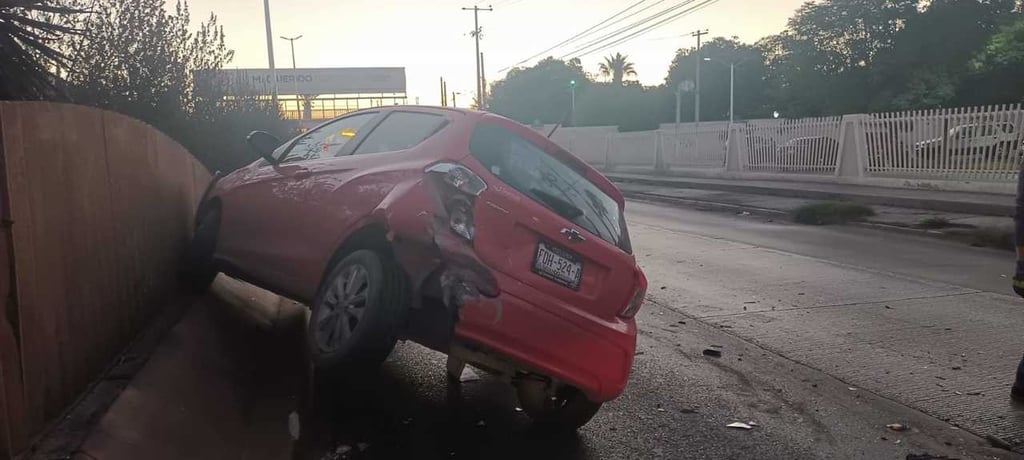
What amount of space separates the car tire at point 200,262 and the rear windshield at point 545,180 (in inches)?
119

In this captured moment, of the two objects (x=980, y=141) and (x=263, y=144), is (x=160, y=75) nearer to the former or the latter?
(x=263, y=144)

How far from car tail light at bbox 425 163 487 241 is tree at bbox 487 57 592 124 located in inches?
3341

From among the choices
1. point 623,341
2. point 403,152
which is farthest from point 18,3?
point 623,341

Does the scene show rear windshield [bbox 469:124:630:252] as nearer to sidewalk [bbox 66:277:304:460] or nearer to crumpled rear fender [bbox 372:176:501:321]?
crumpled rear fender [bbox 372:176:501:321]

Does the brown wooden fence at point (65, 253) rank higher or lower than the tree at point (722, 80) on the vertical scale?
lower

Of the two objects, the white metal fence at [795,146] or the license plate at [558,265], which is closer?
the license plate at [558,265]

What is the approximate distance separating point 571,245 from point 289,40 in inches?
2415

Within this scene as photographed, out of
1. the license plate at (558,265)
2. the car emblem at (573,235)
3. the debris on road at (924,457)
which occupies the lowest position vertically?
the debris on road at (924,457)

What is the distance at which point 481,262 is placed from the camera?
390 centimetres

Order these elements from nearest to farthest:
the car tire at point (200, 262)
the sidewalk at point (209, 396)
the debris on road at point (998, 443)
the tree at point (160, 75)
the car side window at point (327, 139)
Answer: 1. the sidewalk at point (209, 396)
2. the debris on road at point (998, 443)
3. the car side window at point (327, 139)
4. the car tire at point (200, 262)
5. the tree at point (160, 75)

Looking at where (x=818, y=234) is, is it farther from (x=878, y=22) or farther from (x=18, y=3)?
(x=878, y=22)

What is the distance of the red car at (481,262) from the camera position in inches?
154

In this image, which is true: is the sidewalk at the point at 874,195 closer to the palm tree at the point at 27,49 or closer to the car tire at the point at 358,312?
the car tire at the point at 358,312

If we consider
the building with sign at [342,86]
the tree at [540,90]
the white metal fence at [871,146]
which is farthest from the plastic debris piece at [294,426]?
the tree at [540,90]
